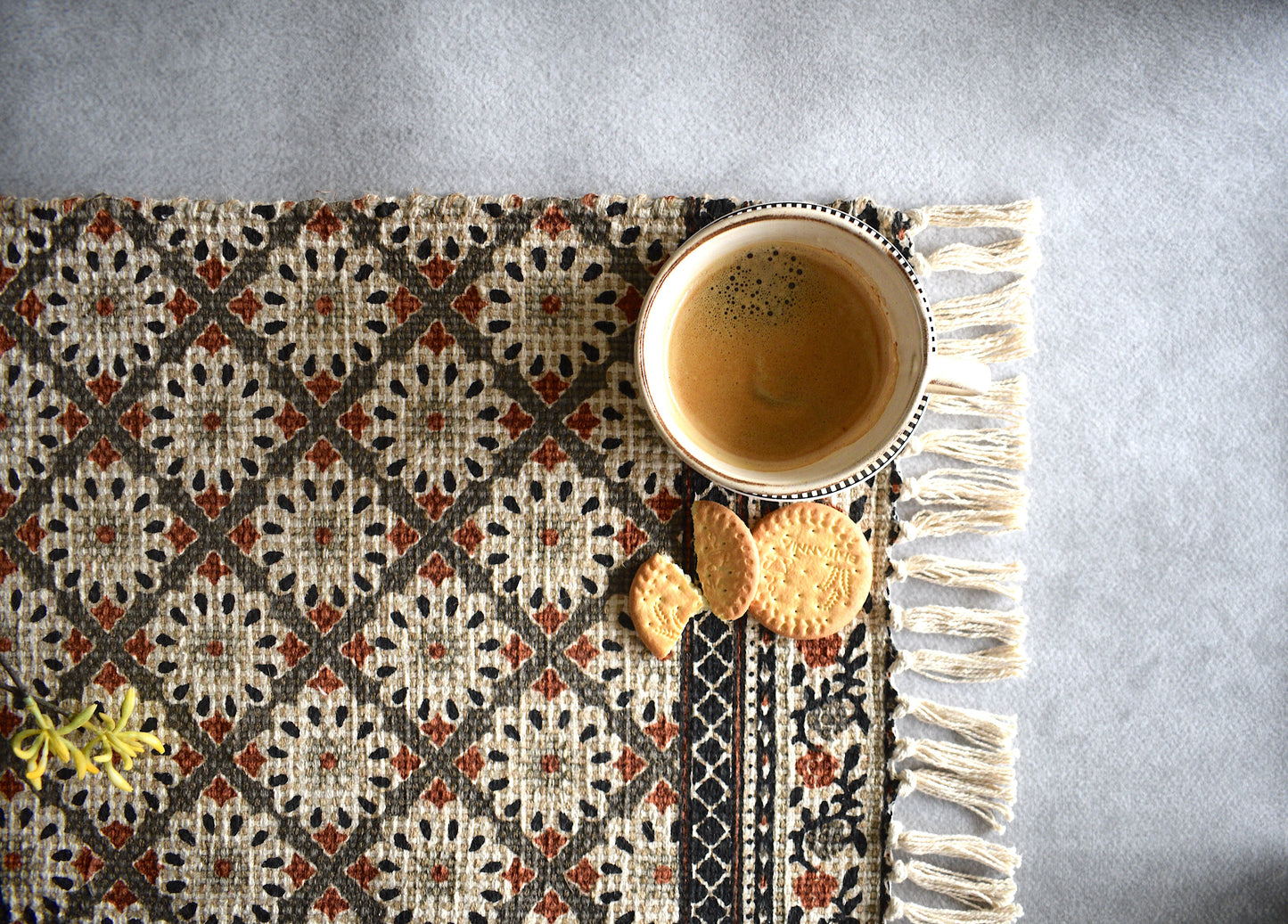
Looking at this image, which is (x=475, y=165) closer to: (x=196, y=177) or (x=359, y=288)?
(x=359, y=288)

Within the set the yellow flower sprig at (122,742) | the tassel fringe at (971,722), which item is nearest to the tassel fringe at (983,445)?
the tassel fringe at (971,722)

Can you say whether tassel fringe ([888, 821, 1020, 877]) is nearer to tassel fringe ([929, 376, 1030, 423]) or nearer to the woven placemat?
the woven placemat

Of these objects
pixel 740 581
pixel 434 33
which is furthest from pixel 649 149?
pixel 740 581

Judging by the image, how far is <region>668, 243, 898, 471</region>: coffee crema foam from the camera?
2.16 feet

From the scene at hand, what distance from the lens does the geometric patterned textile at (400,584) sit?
751 millimetres

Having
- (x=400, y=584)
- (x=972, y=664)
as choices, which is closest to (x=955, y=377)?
(x=972, y=664)

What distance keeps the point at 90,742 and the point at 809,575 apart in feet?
2.23

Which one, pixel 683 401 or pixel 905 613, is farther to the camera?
pixel 905 613

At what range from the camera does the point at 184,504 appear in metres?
0.76

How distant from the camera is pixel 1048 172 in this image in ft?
2.56

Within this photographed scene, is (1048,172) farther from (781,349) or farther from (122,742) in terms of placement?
(122,742)

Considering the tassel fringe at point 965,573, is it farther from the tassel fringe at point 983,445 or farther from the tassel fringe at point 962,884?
the tassel fringe at point 962,884

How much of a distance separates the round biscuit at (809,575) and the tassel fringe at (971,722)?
0.12 metres

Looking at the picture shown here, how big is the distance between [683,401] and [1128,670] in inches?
20.4
